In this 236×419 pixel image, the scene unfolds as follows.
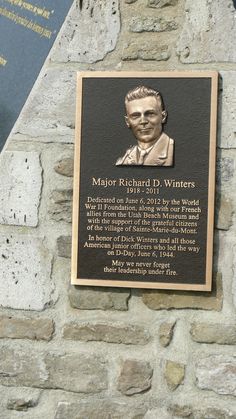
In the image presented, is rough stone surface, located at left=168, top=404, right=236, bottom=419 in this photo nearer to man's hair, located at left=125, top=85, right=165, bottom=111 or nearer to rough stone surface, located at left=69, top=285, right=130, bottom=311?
rough stone surface, located at left=69, top=285, right=130, bottom=311

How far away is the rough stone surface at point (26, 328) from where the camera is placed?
3254mm

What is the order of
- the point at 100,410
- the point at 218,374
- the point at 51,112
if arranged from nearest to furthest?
1. the point at 218,374
2. the point at 100,410
3. the point at 51,112

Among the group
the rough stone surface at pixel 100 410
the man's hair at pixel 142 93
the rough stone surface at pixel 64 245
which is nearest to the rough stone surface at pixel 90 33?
the man's hair at pixel 142 93

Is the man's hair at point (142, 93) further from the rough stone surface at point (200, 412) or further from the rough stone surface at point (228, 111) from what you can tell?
the rough stone surface at point (200, 412)

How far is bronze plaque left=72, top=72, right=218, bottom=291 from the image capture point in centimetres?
311

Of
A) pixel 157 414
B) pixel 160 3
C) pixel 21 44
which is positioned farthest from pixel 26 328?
pixel 160 3

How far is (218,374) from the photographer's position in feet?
10.1

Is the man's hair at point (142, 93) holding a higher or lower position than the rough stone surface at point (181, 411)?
higher

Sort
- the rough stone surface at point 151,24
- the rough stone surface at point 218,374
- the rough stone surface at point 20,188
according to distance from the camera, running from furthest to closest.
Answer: the rough stone surface at point 20,188
the rough stone surface at point 151,24
the rough stone surface at point 218,374

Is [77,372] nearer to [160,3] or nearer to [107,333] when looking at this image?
[107,333]

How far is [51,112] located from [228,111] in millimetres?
936

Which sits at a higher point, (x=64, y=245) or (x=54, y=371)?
(x=64, y=245)

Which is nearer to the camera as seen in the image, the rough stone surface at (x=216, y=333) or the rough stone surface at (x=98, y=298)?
the rough stone surface at (x=216, y=333)

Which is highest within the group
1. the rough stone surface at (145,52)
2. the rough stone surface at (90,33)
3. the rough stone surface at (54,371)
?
the rough stone surface at (90,33)
